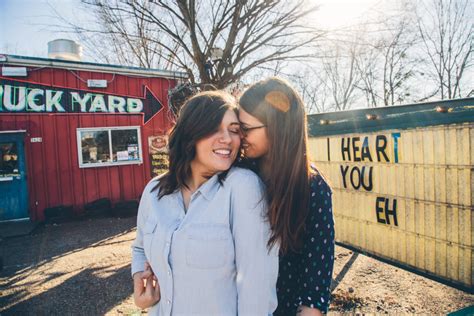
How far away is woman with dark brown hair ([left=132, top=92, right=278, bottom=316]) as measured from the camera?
134 centimetres

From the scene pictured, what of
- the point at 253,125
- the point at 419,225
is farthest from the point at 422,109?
the point at 253,125

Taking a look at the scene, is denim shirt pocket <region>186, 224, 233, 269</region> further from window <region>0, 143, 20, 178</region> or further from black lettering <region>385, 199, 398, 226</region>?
window <region>0, 143, 20, 178</region>

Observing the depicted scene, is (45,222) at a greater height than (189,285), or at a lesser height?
lesser

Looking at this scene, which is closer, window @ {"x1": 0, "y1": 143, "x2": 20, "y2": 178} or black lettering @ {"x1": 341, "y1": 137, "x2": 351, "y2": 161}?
black lettering @ {"x1": 341, "y1": 137, "x2": 351, "y2": 161}

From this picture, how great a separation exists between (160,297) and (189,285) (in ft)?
1.03

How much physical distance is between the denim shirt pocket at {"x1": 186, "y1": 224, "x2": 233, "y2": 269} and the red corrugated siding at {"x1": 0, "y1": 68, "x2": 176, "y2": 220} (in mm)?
9429

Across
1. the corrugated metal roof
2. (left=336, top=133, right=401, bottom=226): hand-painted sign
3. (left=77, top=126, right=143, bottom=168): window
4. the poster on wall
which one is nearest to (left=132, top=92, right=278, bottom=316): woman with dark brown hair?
(left=336, top=133, right=401, bottom=226): hand-painted sign

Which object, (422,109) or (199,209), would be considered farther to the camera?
(422,109)

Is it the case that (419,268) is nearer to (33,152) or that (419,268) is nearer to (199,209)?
(199,209)

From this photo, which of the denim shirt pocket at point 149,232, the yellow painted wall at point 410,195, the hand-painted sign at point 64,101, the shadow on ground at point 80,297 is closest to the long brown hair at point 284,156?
the denim shirt pocket at point 149,232

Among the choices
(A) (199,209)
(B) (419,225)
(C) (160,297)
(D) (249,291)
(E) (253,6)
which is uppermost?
(E) (253,6)

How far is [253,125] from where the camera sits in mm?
1629

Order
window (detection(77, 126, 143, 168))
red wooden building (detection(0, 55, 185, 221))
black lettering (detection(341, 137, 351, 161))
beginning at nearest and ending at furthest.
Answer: black lettering (detection(341, 137, 351, 161)) < red wooden building (detection(0, 55, 185, 221)) < window (detection(77, 126, 143, 168))

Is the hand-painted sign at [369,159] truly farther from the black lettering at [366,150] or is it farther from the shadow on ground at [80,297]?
the shadow on ground at [80,297]
